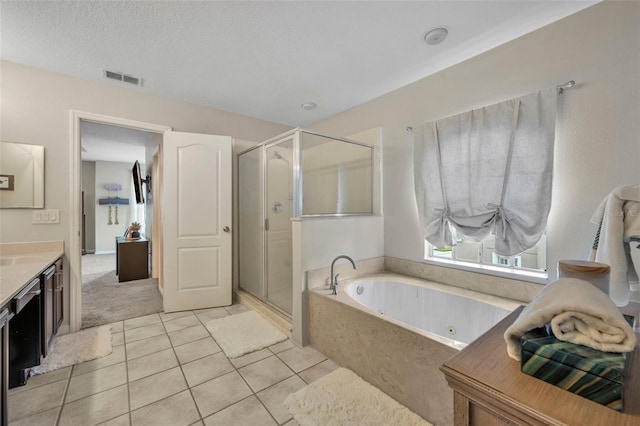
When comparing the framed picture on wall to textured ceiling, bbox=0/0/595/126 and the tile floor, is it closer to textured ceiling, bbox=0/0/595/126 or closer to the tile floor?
textured ceiling, bbox=0/0/595/126

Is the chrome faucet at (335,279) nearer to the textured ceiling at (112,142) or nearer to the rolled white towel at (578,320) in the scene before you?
the rolled white towel at (578,320)

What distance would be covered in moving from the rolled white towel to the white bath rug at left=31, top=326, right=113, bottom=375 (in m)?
2.82

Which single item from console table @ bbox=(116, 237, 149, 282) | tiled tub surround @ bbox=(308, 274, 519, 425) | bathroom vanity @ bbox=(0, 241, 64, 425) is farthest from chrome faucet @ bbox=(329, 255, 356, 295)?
console table @ bbox=(116, 237, 149, 282)

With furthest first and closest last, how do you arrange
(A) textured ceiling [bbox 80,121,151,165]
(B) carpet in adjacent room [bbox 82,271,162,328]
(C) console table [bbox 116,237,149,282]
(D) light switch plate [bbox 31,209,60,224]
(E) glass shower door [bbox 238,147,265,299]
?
(C) console table [bbox 116,237,149,282] < (A) textured ceiling [bbox 80,121,151,165] < (E) glass shower door [bbox 238,147,265,299] < (B) carpet in adjacent room [bbox 82,271,162,328] < (D) light switch plate [bbox 31,209,60,224]

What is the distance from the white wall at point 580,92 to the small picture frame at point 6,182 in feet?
12.9

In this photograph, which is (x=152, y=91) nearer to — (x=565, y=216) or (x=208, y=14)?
(x=208, y=14)

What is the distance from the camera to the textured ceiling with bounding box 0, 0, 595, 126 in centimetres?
170

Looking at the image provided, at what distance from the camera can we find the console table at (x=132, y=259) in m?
4.26

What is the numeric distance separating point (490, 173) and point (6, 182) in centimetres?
408

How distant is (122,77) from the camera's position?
2559 millimetres

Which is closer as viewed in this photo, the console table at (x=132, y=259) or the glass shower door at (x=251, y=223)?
the glass shower door at (x=251, y=223)

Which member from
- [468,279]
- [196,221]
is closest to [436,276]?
[468,279]

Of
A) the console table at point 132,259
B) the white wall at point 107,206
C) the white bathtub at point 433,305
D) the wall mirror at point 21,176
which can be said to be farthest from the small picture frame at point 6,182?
the white wall at point 107,206

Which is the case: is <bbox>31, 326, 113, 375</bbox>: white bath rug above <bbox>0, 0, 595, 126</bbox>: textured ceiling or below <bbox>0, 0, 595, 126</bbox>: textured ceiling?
below
